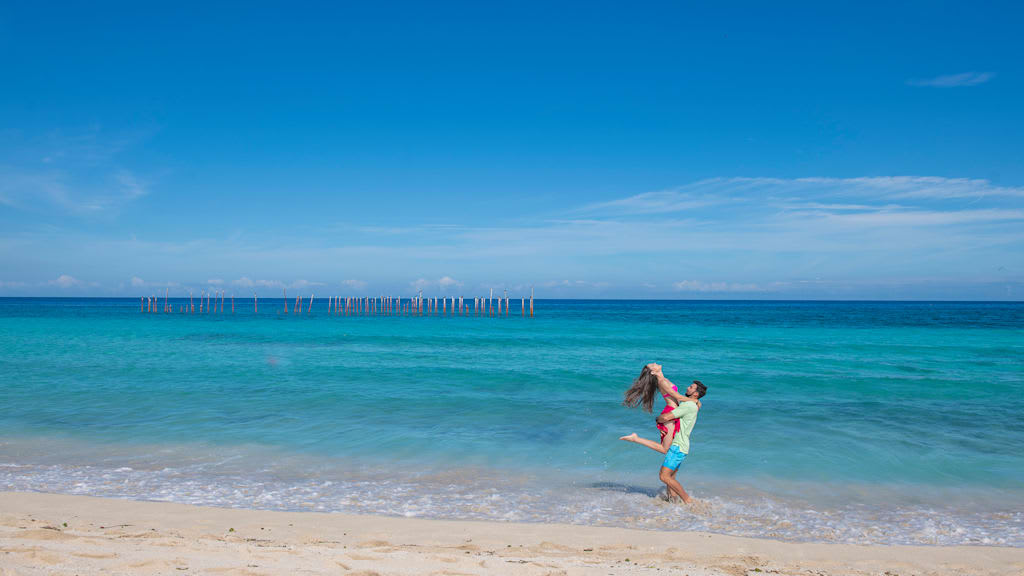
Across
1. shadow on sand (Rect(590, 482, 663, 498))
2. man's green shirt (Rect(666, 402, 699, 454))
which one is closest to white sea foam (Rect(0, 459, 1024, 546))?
shadow on sand (Rect(590, 482, 663, 498))

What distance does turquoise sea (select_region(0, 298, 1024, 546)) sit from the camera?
7078 millimetres

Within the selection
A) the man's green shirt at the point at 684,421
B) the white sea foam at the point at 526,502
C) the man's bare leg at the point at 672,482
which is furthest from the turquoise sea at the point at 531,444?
the man's green shirt at the point at 684,421

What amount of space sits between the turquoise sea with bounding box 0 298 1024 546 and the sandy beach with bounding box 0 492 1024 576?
0.51 metres

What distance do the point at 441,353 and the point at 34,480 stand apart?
18.0m

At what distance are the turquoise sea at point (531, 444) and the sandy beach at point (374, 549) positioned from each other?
51 cm

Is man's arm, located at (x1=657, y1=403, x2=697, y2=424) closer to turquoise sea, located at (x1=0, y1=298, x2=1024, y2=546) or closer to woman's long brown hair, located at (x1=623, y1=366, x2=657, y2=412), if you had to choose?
woman's long brown hair, located at (x1=623, y1=366, x2=657, y2=412)

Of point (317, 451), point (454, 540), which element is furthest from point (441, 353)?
point (454, 540)

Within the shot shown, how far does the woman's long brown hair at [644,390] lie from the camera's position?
695 cm

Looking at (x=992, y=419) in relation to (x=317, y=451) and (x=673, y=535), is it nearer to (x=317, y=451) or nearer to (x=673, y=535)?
(x=673, y=535)

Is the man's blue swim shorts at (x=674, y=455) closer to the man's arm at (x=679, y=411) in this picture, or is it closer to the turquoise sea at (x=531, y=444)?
the man's arm at (x=679, y=411)

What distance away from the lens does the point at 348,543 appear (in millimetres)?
5629

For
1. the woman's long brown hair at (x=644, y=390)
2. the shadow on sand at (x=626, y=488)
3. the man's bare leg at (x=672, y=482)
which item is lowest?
the shadow on sand at (x=626, y=488)

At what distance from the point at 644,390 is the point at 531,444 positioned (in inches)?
139

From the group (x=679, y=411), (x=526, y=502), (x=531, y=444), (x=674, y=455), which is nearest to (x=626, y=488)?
(x=674, y=455)
